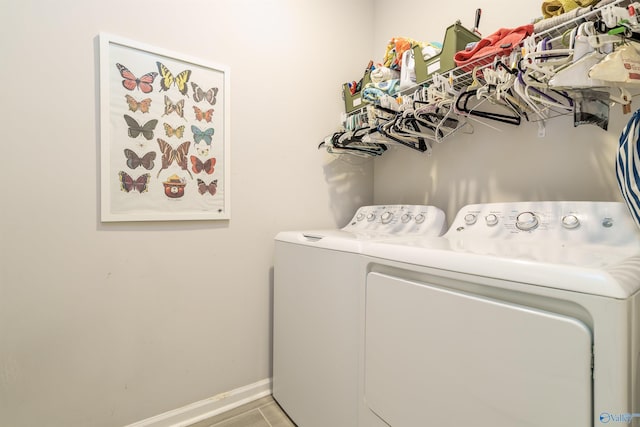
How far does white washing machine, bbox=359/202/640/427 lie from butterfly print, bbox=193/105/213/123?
103 cm

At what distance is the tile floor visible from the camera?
1412mm

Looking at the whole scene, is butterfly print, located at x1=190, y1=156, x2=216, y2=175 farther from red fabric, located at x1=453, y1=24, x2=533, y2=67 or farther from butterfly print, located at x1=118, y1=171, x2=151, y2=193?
red fabric, located at x1=453, y1=24, x2=533, y2=67

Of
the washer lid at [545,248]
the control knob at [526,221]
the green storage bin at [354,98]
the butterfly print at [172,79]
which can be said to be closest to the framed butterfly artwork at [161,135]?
the butterfly print at [172,79]

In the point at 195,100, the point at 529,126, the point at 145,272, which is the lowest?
the point at 145,272

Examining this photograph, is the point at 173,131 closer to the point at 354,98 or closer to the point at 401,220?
the point at 354,98

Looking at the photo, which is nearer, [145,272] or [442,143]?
[145,272]

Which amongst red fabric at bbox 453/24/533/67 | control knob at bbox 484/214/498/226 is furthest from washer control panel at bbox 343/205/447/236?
red fabric at bbox 453/24/533/67

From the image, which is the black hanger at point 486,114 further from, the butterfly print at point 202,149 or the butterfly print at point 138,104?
the butterfly print at point 138,104

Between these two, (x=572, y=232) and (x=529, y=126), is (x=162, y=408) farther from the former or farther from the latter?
(x=529, y=126)

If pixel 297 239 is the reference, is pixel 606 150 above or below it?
above

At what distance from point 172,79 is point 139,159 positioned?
41cm

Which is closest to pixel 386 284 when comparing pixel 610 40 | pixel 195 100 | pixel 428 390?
pixel 428 390

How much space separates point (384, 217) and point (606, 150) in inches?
36.7

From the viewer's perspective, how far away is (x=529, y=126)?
127cm
